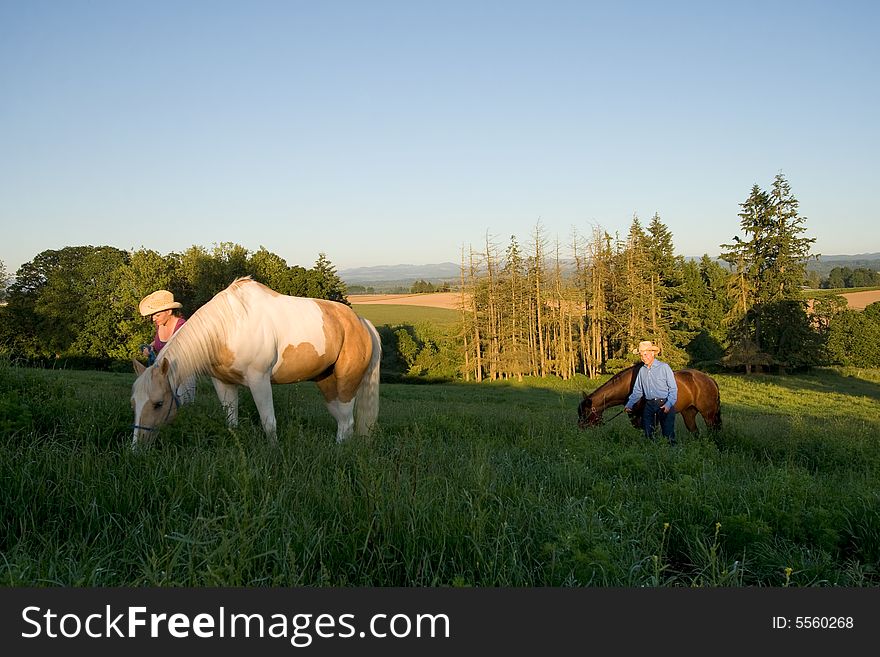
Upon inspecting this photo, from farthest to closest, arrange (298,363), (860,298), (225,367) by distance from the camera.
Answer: (860,298), (298,363), (225,367)

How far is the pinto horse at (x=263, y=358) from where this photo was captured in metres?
5.36

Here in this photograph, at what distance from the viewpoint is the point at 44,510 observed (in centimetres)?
328

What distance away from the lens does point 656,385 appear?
8406 millimetres

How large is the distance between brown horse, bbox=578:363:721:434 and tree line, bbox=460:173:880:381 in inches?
1456

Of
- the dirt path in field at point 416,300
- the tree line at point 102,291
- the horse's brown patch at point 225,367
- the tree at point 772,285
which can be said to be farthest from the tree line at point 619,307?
the horse's brown patch at point 225,367

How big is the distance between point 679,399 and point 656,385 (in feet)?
7.78

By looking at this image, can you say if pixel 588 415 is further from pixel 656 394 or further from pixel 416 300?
pixel 416 300

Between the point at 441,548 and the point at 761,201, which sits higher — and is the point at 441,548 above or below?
below

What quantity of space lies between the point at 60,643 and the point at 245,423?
3824 mm

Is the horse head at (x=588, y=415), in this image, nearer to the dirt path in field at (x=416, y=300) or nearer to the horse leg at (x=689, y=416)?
the horse leg at (x=689, y=416)

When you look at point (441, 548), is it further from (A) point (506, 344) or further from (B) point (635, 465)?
(A) point (506, 344)

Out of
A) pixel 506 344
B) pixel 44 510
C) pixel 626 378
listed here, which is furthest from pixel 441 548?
pixel 506 344

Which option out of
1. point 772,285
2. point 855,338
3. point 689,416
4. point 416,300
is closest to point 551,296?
point 772,285

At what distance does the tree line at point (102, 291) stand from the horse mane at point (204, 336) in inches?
1426
